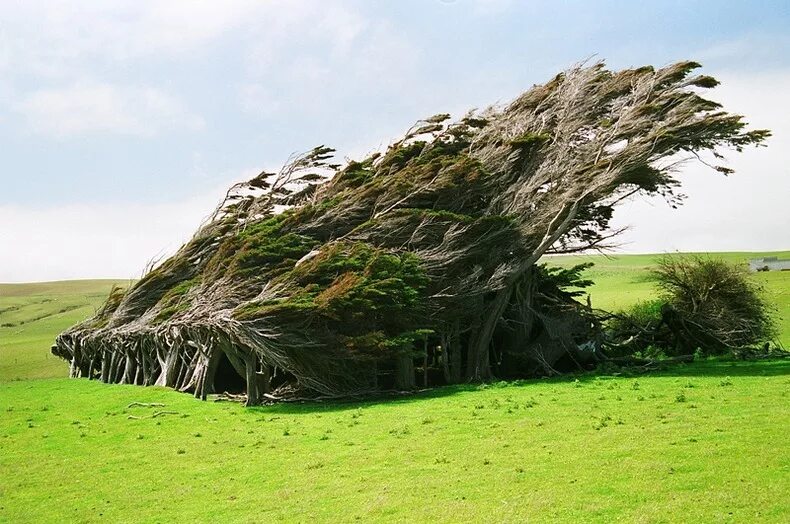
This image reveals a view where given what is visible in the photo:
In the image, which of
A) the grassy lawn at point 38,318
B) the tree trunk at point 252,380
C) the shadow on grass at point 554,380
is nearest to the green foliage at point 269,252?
the tree trunk at point 252,380

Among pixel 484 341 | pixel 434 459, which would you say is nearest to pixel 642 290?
pixel 484 341

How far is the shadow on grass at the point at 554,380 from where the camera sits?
21.4 metres

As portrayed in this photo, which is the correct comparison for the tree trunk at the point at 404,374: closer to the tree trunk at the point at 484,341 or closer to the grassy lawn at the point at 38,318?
the tree trunk at the point at 484,341

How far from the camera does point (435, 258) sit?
979 inches

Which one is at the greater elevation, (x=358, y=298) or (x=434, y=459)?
(x=358, y=298)

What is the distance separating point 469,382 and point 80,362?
2167 centimetres

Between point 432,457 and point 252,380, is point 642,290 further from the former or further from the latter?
point 432,457

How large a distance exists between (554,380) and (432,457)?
12.3 metres

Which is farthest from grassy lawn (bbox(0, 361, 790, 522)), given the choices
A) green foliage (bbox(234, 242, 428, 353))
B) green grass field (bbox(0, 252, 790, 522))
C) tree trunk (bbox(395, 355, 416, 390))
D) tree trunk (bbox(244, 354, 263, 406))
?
tree trunk (bbox(395, 355, 416, 390))

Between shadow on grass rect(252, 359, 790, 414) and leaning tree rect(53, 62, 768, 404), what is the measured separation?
0.71 metres

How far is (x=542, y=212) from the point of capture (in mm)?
26562

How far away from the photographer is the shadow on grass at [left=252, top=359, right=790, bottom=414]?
21.4 m

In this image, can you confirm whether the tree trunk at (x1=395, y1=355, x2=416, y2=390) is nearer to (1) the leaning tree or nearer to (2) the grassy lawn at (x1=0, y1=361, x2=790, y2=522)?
(1) the leaning tree

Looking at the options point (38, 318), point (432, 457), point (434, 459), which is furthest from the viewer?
point (38, 318)
